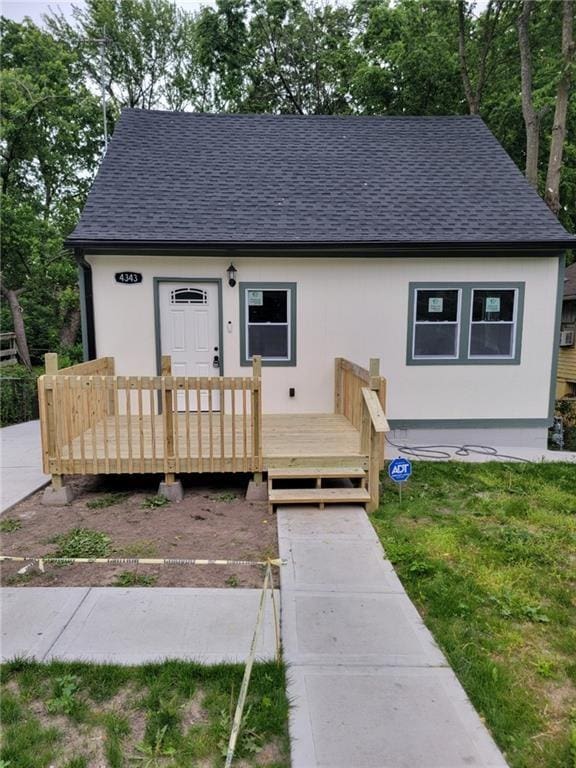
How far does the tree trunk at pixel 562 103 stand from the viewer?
9.90 m

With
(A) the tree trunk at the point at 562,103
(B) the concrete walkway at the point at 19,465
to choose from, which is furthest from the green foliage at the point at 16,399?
(A) the tree trunk at the point at 562,103

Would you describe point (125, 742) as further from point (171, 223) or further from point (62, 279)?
point (62, 279)

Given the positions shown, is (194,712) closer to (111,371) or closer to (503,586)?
(503,586)

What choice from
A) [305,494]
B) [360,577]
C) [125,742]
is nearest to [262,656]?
[125,742]

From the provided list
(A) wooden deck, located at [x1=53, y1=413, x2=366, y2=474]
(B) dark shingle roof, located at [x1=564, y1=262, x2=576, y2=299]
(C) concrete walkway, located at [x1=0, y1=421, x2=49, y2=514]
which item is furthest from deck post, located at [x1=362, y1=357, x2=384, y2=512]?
(B) dark shingle roof, located at [x1=564, y1=262, x2=576, y2=299]

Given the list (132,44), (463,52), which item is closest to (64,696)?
(463,52)

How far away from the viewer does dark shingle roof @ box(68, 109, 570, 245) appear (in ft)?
24.3

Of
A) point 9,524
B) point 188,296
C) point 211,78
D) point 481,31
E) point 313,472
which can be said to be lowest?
point 9,524

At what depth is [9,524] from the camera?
468 cm

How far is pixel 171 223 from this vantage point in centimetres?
746

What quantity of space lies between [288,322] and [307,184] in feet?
8.56

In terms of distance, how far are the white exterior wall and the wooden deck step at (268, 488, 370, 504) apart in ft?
8.77

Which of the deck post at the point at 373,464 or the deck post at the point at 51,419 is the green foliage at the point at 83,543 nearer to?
the deck post at the point at 51,419

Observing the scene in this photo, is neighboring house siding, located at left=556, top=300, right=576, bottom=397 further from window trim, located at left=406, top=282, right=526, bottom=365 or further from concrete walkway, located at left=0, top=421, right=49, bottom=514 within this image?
concrete walkway, located at left=0, top=421, right=49, bottom=514
